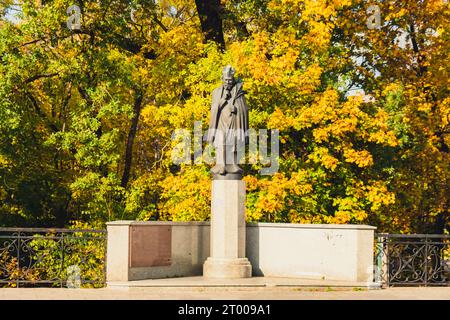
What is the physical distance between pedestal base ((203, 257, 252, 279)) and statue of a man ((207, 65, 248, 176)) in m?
1.83

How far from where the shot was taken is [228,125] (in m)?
18.3

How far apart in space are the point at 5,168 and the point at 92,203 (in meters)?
3.87

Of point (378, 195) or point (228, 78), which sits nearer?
point (228, 78)

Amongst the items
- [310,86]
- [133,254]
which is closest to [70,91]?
[310,86]

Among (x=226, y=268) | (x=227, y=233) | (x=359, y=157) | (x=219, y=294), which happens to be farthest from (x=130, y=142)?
(x=219, y=294)

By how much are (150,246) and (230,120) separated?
3.12m

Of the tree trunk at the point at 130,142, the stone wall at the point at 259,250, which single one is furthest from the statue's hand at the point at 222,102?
the tree trunk at the point at 130,142

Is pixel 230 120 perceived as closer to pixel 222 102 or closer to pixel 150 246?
pixel 222 102

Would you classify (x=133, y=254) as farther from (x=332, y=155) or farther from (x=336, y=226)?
(x=332, y=155)

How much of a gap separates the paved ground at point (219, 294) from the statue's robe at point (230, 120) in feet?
10.6

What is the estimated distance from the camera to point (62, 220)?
1353 inches

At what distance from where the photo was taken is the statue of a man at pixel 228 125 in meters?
18.3

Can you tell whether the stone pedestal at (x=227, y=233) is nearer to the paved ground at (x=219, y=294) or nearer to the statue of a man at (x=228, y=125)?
the statue of a man at (x=228, y=125)

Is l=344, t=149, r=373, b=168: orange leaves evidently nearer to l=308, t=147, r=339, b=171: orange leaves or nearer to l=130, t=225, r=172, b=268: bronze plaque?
l=308, t=147, r=339, b=171: orange leaves
